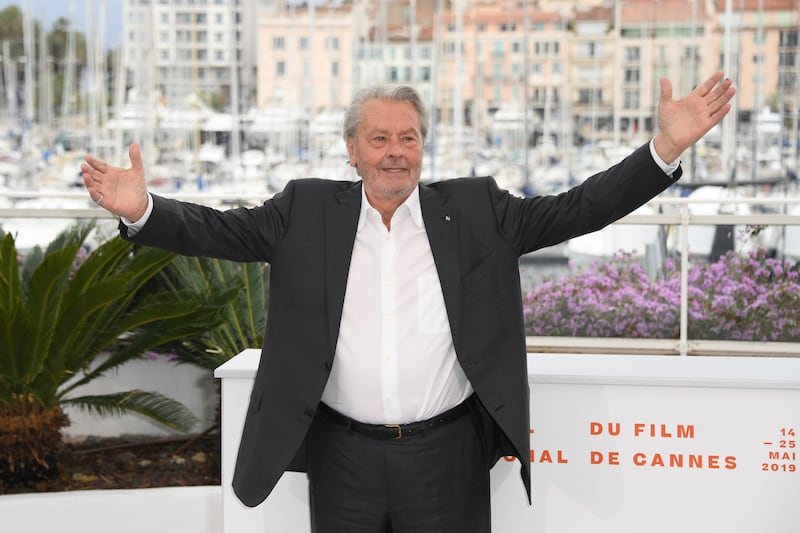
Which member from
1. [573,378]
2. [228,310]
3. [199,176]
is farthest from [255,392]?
[199,176]

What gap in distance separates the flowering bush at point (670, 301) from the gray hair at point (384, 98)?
3.98m

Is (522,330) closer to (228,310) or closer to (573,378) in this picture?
(573,378)

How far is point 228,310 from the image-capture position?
237 inches

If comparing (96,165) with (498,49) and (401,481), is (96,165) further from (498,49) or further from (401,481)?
(498,49)

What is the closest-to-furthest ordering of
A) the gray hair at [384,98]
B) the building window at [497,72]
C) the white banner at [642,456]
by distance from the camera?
the gray hair at [384,98], the white banner at [642,456], the building window at [497,72]

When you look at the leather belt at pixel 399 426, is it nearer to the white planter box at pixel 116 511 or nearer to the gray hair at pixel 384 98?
the gray hair at pixel 384 98

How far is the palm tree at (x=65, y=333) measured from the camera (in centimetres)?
534

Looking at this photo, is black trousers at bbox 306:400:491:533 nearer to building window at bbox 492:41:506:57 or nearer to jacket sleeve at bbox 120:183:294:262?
jacket sleeve at bbox 120:183:294:262

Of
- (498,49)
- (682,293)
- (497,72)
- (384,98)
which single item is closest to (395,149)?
(384,98)

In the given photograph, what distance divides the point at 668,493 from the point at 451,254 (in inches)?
41.7

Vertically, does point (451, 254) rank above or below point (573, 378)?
above

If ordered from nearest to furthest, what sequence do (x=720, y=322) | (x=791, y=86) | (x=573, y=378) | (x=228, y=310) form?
(x=573, y=378), (x=228, y=310), (x=720, y=322), (x=791, y=86)

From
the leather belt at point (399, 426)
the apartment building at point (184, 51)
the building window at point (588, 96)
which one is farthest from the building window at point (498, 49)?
the leather belt at point (399, 426)

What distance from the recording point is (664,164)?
2.45m
